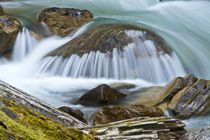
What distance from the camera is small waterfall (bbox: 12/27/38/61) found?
47.8 feet

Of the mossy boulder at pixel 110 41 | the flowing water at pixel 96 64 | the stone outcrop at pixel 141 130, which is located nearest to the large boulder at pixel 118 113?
the flowing water at pixel 96 64

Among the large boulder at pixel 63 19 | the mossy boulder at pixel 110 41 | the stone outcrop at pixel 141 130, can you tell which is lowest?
the stone outcrop at pixel 141 130

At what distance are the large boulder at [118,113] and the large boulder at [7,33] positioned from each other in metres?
9.06

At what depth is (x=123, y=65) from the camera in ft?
40.0

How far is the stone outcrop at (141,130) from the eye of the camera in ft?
13.4

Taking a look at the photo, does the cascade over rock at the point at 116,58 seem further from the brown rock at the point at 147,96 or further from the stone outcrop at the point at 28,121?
the stone outcrop at the point at 28,121

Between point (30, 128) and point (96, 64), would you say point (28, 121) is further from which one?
point (96, 64)

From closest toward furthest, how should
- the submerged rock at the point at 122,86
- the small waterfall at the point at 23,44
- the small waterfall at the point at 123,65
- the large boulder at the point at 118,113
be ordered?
the large boulder at the point at 118,113 → the submerged rock at the point at 122,86 → the small waterfall at the point at 123,65 → the small waterfall at the point at 23,44

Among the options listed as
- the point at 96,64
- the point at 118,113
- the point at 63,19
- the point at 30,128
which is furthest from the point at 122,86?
the point at 30,128

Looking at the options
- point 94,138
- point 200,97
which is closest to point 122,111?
point 200,97

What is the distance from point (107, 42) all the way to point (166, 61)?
286cm

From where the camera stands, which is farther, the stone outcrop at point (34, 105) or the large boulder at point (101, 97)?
the large boulder at point (101, 97)

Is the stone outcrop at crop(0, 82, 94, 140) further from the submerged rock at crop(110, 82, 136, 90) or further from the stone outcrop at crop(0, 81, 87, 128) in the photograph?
the submerged rock at crop(110, 82, 136, 90)

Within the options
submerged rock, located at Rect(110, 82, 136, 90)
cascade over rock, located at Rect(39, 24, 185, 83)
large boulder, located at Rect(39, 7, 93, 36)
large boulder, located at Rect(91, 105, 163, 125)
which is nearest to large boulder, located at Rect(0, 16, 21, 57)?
large boulder, located at Rect(39, 7, 93, 36)
